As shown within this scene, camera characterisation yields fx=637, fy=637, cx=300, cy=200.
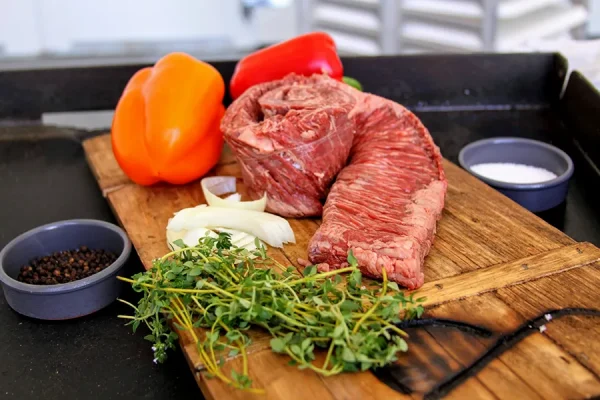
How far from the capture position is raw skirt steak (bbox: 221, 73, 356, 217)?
1.83m

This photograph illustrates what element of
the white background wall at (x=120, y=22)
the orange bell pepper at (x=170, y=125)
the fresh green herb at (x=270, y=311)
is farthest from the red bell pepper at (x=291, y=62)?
the white background wall at (x=120, y=22)

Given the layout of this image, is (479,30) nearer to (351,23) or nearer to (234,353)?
(351,23)

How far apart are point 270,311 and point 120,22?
12.1 feet

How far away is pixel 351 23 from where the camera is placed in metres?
4.81

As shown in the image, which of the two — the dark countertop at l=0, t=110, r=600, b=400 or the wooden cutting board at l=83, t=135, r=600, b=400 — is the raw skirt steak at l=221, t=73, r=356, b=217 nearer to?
the wooden cutting board at l=83, t=135, r=600, b=400

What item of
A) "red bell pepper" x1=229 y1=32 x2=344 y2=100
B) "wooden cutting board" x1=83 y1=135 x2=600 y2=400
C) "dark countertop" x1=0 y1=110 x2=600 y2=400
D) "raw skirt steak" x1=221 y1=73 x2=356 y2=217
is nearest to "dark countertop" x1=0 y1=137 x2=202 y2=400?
"dark countertop" x1=0 y1=110 x2=600 y2=400

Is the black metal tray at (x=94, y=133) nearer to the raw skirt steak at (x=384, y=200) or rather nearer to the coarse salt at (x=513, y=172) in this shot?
the coarse salt at (x=513, y=172)

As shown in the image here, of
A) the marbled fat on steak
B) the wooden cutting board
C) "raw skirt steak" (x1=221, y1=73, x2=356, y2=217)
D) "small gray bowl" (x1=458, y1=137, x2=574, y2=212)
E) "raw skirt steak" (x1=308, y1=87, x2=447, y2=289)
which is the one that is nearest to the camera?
A: the wooden cutting board

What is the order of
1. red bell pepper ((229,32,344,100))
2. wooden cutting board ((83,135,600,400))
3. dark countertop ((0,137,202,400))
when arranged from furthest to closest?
red bell pepper ((229,32,344,100))
dark countertop ((0,137,202,400))
wooden cutting board ((83,135,600,400))

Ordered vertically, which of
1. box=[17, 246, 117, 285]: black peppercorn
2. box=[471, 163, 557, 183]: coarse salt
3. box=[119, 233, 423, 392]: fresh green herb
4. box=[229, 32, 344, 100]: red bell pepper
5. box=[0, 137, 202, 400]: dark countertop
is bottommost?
box=[0, 137, 202, 400]: dark countertop

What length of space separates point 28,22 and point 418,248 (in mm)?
3720

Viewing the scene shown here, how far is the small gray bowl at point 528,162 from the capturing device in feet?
6.68

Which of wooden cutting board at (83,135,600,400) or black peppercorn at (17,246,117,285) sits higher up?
wooden cutting board at (83,135,600,400)

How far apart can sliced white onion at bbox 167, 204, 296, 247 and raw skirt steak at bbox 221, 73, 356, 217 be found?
11 centimetres
